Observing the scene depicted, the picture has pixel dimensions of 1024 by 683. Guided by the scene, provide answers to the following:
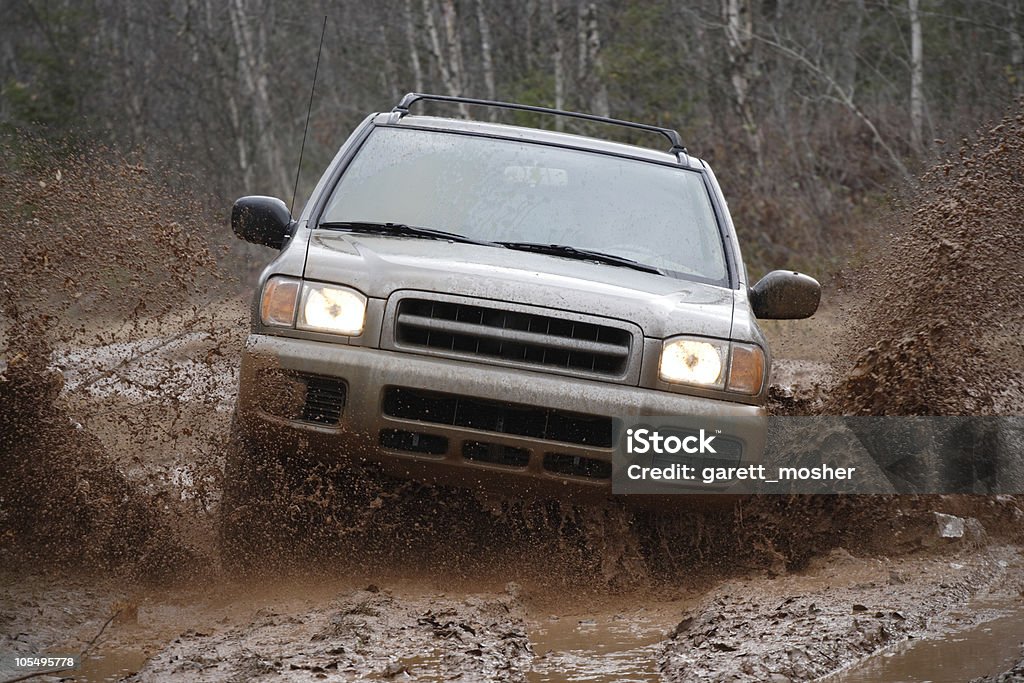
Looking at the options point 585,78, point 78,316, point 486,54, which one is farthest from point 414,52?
point 78,316

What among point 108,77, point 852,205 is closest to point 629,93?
point 852,205

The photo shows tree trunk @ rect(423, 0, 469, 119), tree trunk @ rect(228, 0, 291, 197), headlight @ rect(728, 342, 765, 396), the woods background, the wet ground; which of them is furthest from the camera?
tree trunk @ rect(228, 0, 291, 197)

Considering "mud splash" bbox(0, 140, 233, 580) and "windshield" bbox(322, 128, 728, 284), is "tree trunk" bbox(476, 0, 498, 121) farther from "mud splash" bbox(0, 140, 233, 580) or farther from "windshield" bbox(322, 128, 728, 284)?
"windshield" bbox(322, 128, 728, 284)

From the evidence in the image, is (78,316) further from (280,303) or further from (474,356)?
(474,356)

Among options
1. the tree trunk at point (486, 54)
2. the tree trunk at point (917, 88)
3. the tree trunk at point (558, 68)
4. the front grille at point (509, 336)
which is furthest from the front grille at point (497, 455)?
the tree trunk at point (486, 54)

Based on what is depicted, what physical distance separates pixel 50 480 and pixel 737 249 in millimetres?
2843

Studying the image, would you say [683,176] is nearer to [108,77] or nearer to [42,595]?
[42,595]

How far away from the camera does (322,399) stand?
4102 millimetres

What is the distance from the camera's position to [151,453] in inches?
199

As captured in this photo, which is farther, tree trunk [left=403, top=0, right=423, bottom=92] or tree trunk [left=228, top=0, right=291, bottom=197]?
tree trunk [left=228, top=0, right=291, bottom=197]

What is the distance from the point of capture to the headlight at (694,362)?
4.25 m

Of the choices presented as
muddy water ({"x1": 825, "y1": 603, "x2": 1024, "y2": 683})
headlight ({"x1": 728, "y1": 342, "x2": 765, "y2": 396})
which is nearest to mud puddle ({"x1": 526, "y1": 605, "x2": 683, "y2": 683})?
muddy water ({"x1": 825, "y1": 603, "x2": 1024, "y2": 683})

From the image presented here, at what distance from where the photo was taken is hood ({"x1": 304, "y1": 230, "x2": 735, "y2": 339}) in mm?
4176

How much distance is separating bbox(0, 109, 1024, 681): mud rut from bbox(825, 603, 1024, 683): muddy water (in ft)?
0.29
